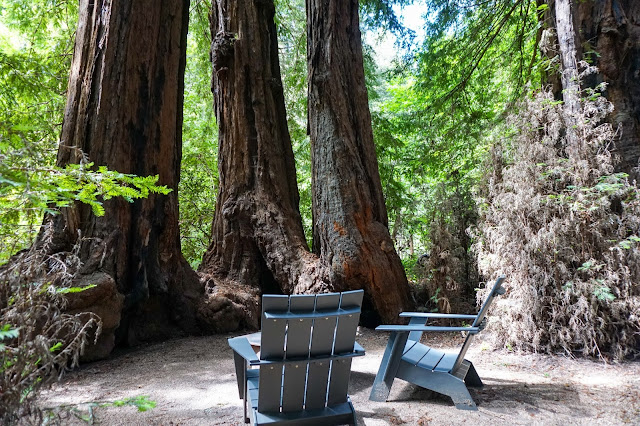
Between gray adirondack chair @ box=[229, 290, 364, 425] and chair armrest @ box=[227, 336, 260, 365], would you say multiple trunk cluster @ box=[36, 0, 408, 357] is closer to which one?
chair armrest @ box=[227, 336, 260, 365]

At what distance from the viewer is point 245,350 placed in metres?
3.02

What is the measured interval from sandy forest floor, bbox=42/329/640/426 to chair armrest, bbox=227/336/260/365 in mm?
511

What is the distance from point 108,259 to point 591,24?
632 centimetres

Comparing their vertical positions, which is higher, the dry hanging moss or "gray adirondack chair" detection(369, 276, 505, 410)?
the dry hanging moss

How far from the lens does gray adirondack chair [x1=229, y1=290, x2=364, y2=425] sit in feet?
8.92

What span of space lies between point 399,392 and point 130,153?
4.01m

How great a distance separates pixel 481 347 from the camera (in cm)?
514

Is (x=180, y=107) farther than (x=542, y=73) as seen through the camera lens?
Yes

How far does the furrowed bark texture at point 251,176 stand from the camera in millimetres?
6625

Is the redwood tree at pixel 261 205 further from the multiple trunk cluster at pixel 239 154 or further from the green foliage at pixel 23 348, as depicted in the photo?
the green foliage at pixel 23 348

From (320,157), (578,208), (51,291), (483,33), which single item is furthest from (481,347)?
(483,33)

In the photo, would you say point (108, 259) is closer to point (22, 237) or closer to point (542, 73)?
point (22, 237)

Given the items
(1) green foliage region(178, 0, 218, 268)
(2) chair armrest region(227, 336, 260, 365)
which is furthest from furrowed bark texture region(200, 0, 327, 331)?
(2) chair armrest region(227, 336, 260, 365)

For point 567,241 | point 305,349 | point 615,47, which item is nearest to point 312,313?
point 305,349
